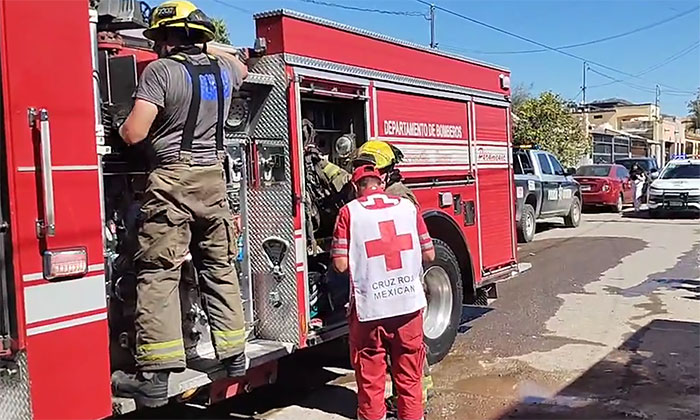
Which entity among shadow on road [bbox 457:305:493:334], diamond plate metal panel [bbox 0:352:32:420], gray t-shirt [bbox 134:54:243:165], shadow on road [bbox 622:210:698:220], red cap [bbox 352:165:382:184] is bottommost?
shadow on road [bbox 457:305:493:334]

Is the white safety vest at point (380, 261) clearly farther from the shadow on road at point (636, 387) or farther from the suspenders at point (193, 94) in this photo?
the shadow on road at point (636, 387)

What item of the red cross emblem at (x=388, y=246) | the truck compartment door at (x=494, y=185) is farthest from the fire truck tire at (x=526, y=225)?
the red cross emblem at (x=388, y=246)

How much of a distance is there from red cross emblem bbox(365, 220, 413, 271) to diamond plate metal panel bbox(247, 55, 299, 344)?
81cm

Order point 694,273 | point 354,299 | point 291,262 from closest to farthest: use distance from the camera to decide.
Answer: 1. point 354,299
2. point 291,262
3. point 694,273

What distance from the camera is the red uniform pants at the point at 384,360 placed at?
4.57 meters

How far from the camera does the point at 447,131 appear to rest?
23.7ft

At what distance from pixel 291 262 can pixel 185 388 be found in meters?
1.26

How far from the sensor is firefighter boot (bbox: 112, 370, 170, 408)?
12.8ft

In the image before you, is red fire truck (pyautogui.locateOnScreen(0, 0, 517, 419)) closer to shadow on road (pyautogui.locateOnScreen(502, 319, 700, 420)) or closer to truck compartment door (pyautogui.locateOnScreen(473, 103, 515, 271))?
truck compartment door (pyautogui.locateOnScreen(473, 103, 515, 271))

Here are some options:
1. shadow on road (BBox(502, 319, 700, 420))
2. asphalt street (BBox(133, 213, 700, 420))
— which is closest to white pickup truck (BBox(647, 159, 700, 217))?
asphalt street (BBox(133, 213, 700, 420))

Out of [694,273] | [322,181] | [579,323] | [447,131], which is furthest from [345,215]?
[694,273]


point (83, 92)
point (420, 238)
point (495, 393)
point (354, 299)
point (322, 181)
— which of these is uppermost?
point (83, 92)

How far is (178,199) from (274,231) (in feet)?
4.16

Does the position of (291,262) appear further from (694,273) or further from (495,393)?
(694,273)
